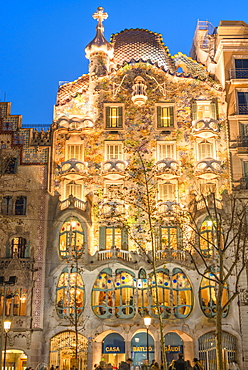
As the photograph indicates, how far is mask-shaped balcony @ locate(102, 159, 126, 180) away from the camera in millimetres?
45703

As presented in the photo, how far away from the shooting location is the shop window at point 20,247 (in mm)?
43688

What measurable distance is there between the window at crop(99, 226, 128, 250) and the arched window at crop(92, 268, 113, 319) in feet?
7.65

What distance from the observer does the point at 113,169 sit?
Answer: 45719mm

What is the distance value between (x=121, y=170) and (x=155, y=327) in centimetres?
1203

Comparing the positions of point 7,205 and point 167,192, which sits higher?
point 167,192

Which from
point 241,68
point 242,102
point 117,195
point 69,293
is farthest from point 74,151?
point 241,68

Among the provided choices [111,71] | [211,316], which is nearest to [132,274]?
[211,316]

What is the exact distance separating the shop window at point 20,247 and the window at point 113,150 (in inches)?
361

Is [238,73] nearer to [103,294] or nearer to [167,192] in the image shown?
[167,192]

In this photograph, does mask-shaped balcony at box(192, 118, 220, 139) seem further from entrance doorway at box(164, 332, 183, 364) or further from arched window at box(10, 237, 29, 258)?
arched window at box(10, 237, 29, 258)

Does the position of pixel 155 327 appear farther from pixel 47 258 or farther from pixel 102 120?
pixel 102 120

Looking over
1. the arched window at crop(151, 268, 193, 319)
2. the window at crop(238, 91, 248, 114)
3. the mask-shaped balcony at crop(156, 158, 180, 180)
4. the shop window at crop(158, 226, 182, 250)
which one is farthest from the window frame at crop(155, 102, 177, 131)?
the arched window at crop(151, 268, 193, 319)

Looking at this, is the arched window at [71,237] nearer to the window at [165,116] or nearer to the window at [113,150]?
the window at [113,150]

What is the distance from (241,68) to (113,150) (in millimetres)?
12478
